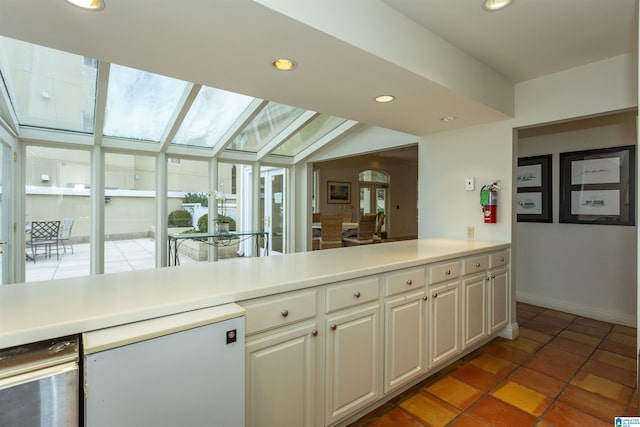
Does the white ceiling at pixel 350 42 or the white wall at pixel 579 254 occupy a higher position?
the white ceiling at pixel 350 42

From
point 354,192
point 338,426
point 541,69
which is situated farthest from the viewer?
point 354,192

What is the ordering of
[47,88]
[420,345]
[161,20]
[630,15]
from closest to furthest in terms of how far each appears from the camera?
[161,20] → [630,15] → [420,345] → [47,88]

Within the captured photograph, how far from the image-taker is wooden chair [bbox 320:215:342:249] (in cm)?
530

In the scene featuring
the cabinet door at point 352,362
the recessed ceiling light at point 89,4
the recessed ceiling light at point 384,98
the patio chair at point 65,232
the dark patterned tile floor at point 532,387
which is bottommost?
the dark patterned tile floor at point 532,387

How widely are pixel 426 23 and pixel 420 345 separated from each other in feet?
6.71

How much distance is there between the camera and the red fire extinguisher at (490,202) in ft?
10.0

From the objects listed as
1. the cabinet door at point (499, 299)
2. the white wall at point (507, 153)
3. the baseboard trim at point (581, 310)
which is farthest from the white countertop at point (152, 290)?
the baseboard trim at point (581, 310)

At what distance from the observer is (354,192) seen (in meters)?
9.24

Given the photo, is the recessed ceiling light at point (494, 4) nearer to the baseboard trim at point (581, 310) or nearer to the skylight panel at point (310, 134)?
the skylight panel at point (310, 134)

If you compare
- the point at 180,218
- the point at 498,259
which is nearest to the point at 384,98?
the point at 498,259

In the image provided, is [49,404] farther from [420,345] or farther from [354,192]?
[354,192]

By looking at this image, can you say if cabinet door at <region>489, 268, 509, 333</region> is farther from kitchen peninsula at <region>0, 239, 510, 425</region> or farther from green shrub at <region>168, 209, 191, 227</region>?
green shrub at <region>168, 209, 191, 227</region>

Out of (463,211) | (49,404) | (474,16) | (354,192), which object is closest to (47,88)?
(49,404)

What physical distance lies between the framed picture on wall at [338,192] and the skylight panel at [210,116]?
4520 millimetres
